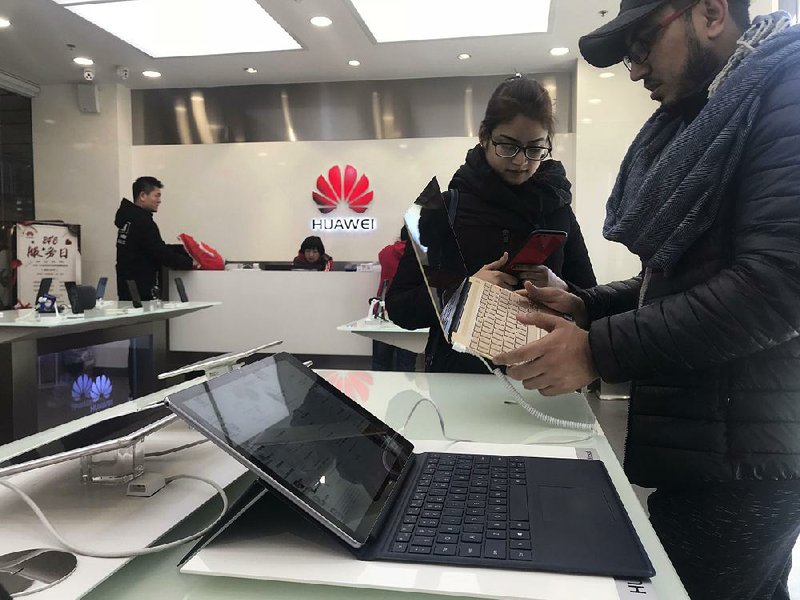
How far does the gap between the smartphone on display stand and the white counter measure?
4128 millimetres

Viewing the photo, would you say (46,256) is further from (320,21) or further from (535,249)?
(535,249)

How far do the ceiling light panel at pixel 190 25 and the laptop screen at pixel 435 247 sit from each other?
4378 millimetres

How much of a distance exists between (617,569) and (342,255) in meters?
6.45

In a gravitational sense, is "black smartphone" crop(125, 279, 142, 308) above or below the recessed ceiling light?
below

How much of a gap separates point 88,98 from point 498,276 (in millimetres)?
7115

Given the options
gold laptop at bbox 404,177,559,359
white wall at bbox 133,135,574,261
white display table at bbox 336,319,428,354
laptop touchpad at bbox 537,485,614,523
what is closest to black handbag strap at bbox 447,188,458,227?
gold laptop at bbox 404,177,559,359

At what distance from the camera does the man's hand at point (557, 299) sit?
102 centimetres

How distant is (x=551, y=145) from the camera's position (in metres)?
1.42

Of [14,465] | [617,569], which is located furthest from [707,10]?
[14,465]

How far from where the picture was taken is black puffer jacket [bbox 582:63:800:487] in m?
0.67

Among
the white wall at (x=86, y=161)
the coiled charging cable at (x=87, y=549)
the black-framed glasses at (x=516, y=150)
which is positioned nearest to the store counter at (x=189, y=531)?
the coiled charging cable at (x=87, y=549)

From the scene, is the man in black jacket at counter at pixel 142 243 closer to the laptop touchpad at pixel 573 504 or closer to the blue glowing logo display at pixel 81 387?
the blue glowing logo display at pixel 81 387

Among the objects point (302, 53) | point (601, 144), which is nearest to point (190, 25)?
point (302, 53)

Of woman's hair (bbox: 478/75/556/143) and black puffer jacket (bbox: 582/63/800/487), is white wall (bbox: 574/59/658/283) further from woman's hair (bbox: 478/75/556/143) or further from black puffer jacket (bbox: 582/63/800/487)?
black puffer jacket (bbox: 582/63/800/487)
